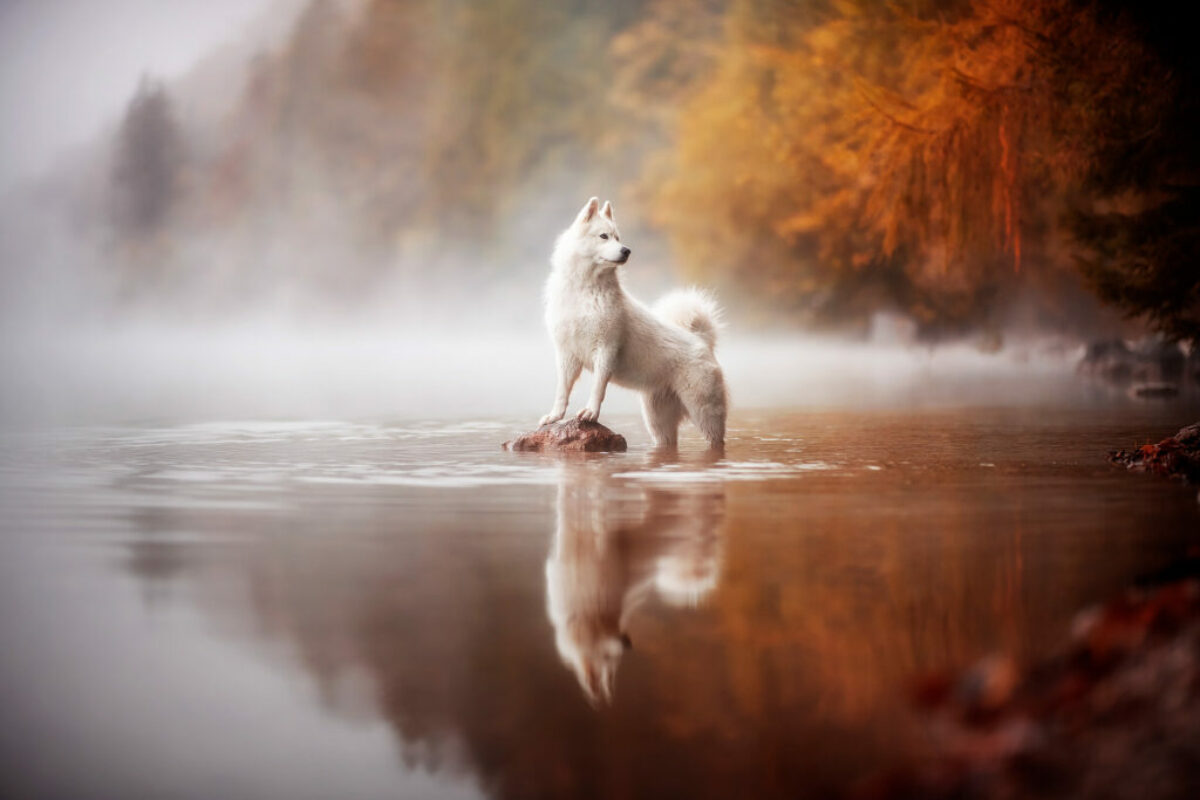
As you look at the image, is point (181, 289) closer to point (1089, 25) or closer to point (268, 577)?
point (1089, 25)

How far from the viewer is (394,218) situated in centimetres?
6172

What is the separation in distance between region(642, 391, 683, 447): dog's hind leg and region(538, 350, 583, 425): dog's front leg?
0.62 meters

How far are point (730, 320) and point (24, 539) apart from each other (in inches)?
1120

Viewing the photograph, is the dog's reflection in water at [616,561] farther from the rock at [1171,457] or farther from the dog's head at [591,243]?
the rock at [1171,457]

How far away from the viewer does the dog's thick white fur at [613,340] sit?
9.01 meters

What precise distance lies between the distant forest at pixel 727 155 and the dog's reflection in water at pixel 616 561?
20.1 ft

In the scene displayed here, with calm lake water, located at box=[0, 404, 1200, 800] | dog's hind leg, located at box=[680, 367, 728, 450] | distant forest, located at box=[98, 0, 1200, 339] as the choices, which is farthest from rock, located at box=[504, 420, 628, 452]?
distant forest, located at box=[98, 0, 1200, 339]

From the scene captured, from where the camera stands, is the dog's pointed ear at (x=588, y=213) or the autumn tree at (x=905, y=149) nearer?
the dog's pointed ear at (x=588, y=213)

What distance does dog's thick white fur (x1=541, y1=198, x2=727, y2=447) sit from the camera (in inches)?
355

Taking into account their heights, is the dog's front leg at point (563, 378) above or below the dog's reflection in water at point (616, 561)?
above

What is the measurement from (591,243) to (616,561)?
4418 millimetres

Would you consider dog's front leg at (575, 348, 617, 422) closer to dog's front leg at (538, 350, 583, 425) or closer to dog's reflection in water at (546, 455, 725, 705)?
dog's front leg at (538, 350, 583, 425)

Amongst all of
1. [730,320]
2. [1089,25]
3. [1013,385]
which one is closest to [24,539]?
[1089,25]

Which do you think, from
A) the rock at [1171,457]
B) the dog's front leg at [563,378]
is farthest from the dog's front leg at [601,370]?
the rock at [1171,457]
